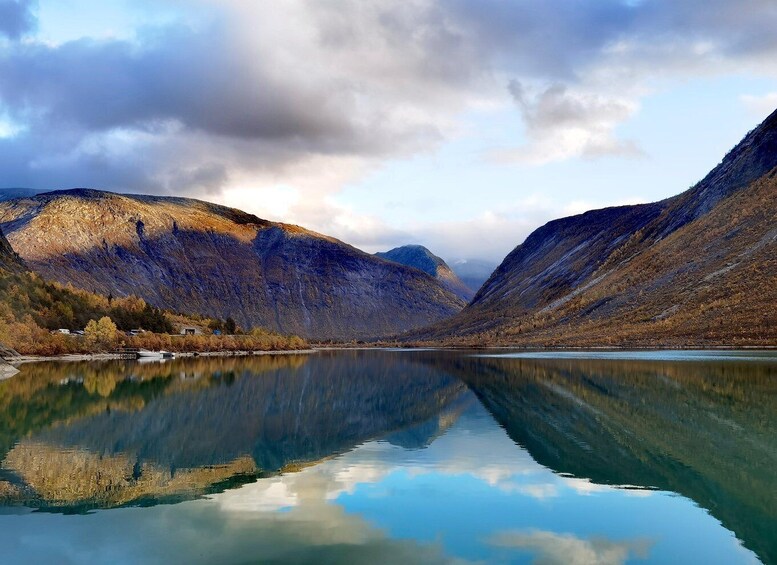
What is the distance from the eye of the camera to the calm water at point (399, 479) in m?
12.2

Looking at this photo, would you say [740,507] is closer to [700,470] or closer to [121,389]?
[700,470]

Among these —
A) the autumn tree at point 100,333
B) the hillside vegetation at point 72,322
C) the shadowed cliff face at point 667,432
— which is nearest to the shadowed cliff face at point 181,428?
the shadowed cliff face at point 667,432

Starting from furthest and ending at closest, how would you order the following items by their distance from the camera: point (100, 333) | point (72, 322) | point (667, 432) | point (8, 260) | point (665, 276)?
point (665, 276)
point (8, 260)
point (72, 322)
point (100, 333)
point (667, 432)

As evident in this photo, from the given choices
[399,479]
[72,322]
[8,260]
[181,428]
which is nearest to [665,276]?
[72,322]

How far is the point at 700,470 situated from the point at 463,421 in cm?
1228

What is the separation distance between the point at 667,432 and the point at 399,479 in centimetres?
1111

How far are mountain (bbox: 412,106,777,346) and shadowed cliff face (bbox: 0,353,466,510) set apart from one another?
52.1 m

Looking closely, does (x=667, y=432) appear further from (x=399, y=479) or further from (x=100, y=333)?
(x=100, y=333)

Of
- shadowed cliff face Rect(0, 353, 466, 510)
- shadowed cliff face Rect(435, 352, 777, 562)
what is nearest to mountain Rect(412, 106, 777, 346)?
shadowed cliff face Rect(435, 352, 777, 562)

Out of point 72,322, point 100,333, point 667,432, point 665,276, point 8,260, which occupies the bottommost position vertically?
point 667,432

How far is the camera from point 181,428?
93.1 feet

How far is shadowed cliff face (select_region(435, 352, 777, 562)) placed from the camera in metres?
15.9

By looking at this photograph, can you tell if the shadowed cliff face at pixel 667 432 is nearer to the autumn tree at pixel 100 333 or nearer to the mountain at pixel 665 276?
the mountain at pixel 665 276

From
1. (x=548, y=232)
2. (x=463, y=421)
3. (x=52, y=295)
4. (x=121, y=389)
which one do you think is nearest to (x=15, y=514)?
(x=463, y=421)
